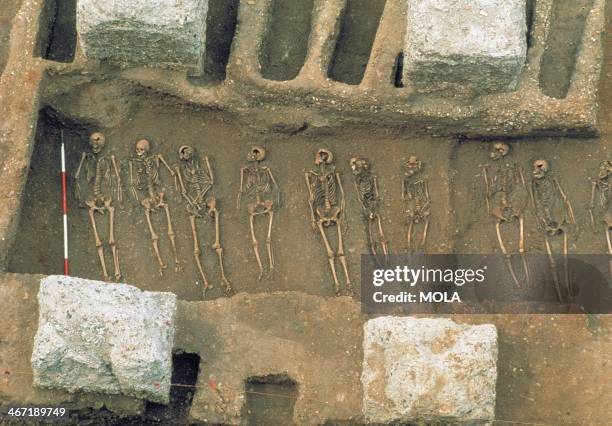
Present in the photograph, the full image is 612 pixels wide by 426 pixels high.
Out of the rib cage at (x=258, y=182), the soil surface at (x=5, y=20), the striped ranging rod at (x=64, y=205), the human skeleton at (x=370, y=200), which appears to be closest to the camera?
the striped ranging rod at (x=64, y=205)

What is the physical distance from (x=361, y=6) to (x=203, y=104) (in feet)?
5.69

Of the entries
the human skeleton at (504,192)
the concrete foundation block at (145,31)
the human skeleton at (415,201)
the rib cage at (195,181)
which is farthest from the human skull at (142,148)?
the human skeleton at (504,192)

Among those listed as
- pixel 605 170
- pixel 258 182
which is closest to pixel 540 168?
pixel 605 170

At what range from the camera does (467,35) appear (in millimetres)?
13773

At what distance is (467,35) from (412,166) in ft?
4.68

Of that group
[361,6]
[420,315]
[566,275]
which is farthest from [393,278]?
[361,6]

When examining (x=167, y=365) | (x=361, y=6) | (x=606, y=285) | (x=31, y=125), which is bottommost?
(x=167, y=365)

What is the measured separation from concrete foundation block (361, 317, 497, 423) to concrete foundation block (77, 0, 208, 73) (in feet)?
9.33

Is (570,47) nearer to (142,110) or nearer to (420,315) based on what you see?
(420,315)

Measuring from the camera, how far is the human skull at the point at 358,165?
14703mm

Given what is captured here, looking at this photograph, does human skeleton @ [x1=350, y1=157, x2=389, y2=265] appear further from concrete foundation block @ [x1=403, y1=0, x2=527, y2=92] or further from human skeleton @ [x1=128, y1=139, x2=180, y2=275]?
human skeleton @ [x1=128, y1=139, x2=180, y2=275]

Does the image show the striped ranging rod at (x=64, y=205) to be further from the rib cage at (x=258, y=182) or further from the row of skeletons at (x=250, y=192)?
the rib cage at (x=258, y=182)

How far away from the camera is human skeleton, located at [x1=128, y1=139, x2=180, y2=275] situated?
14.7m

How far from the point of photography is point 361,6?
1511 centimetres
